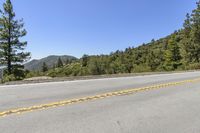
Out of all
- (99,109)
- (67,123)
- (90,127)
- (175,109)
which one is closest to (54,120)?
(67,123)

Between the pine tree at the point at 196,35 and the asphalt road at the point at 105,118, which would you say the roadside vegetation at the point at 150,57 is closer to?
the pine tree at the point at 196,35

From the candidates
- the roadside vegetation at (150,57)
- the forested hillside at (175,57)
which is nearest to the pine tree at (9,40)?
the roadside vegetation at (150,57)

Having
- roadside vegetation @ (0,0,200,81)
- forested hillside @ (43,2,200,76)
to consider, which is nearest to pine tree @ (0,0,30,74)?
roadside vegetation @ (0,0,200,81)

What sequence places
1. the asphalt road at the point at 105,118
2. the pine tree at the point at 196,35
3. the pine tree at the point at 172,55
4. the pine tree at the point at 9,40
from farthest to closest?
the pine tree at the point at 172,55
the pine tree at the point at 196,35
the pine tree at the point at 9,40
the asphalt road at the point at 105,118

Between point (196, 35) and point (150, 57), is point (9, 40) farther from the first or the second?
point (150, 57)

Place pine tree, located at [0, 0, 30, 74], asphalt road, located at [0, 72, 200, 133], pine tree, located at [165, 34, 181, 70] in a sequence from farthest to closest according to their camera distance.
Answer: pine tree, located at [165, 34, 181, 70] → pine tree, located at [0, 0, 30, 74] → asphalt road, located at [0, 72, 200, 133]

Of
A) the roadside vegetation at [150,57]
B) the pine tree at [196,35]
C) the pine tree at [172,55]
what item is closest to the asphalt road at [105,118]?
the roadside vegetation at [150,57]

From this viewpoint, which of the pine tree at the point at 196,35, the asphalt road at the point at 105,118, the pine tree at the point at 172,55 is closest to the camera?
the asphalt road at the point at 105,118

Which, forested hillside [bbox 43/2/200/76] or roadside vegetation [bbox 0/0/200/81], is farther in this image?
forested hillside [bbox 43/2/200/76]

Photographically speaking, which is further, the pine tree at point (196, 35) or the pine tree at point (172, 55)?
the pine tree at point (172, 55)

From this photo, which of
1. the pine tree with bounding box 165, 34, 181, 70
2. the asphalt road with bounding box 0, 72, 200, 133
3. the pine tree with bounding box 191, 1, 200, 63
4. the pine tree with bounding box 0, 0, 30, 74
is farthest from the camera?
the pine tree with bounding box 165, 34, 181, 70

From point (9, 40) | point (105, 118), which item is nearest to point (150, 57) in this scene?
point (9, 40)

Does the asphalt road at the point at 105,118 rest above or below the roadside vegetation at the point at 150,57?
below

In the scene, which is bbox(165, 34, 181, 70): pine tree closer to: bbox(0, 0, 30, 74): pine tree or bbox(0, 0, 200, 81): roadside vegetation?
bbox(0, 0, 200, 81): roadside vegetation
